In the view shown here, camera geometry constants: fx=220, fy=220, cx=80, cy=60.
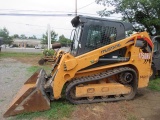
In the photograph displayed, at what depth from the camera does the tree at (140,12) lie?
14.3m

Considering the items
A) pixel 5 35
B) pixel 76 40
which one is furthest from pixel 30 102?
pixel 5 35

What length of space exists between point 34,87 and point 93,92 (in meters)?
1.60

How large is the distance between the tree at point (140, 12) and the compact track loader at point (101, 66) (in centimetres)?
833

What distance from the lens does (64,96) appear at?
6.11 metres

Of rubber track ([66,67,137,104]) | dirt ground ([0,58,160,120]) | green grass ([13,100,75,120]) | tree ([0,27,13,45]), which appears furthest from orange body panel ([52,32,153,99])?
tree ([0,27,13,45])

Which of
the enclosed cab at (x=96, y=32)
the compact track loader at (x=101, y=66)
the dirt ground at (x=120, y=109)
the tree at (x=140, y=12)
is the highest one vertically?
the tree at (x=140, y=12)

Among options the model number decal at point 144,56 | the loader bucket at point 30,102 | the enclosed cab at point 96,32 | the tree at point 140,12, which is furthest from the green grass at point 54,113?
the tree at point 140,12

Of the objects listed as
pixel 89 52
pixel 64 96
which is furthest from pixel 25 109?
pixel 89 52

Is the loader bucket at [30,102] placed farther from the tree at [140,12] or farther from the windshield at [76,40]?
the tree at [140,12]

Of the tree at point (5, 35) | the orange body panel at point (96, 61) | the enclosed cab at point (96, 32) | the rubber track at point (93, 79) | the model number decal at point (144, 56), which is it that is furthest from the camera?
the tree at point (5, 35)

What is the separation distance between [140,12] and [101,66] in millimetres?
10581

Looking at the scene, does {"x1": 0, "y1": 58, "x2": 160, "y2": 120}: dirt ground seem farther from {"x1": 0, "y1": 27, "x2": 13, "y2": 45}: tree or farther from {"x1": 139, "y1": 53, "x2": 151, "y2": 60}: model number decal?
{"x1": 0, "y1": 27, "x2": 13, "y2": 45}: tree

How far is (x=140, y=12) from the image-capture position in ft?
51.0

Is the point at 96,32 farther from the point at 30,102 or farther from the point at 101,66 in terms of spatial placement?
the point at 30,102
